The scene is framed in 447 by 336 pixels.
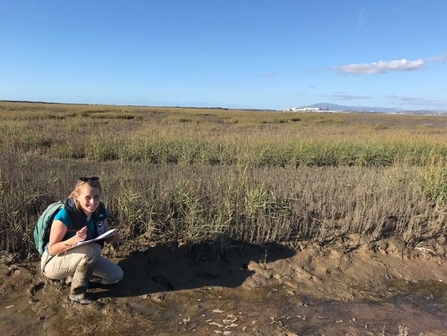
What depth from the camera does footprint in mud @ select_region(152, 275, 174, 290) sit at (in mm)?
3762

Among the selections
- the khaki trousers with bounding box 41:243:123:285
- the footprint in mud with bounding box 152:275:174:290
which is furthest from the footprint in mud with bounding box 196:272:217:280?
the khaki trousers with bounding box 41:243:123:285

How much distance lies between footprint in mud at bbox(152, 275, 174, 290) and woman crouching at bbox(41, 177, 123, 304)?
405 millimetres

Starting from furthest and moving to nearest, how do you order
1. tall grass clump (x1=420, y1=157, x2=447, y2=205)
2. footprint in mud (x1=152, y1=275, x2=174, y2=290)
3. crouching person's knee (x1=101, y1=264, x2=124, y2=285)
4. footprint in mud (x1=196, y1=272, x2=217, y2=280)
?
tall grass clump (x1=420, y1=157, x2=447, y2=205)
footprint in mud (x1=196, y1=272, x2=217, y2=280)
footprint in mud (x1=152, y1=275, x2=174, y2=290)
crouching person's knee (x1=101, y1=264, x2=124, y2=285)

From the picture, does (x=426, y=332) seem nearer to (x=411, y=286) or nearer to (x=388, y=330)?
(x=388, y=330)

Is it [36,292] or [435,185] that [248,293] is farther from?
[435,185]

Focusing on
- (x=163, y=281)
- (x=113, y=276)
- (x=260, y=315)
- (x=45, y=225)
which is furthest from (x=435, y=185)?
(x=45, y=225)

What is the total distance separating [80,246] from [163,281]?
1.00m

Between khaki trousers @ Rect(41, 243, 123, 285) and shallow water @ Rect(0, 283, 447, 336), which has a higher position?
khaki trousers @ Rect(41, 243, 123, 285)

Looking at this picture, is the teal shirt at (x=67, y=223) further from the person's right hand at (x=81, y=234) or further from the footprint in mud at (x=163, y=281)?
the footprint in mud at (x=163, y=281)

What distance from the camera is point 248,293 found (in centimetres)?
376

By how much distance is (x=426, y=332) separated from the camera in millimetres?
3250

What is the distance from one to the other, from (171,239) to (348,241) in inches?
91.9

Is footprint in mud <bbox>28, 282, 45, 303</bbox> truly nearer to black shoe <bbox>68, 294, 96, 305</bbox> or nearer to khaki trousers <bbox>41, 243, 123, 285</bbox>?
khaki trousers <bbox>41, 243, 123, 285</bbox>

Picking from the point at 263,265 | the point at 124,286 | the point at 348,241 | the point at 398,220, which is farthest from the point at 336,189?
the point at 124,286
